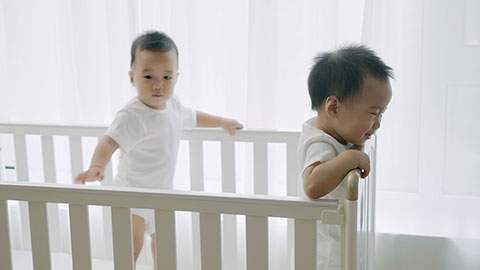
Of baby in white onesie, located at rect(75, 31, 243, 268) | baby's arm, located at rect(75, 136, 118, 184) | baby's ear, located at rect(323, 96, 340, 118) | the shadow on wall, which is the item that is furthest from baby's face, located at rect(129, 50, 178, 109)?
the shadow on wall

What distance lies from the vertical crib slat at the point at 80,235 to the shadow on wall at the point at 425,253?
105cm

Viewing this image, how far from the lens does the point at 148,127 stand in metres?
1.57

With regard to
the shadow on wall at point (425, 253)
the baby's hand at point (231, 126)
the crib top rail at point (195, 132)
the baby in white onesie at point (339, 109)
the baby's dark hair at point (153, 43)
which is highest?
the baby's dark hair at point (153, 43)

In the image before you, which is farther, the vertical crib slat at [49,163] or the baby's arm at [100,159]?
the vertical crib slat at [49,163]

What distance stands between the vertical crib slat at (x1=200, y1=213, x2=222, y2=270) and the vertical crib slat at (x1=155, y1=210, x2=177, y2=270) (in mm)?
59

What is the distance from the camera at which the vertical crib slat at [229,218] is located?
167 centimetres

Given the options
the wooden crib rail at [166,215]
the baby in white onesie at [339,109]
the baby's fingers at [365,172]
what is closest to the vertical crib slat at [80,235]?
the wooden crib rail at [166,215]

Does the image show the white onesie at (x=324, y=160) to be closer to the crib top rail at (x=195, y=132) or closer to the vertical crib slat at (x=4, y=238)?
the crib top rail at (x=195, y=132)

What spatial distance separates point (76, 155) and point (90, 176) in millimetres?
444

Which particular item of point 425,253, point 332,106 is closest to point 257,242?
point 332,106

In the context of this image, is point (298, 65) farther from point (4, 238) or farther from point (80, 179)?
point (4, 238)

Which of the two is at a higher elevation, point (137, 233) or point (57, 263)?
point (137, 233)

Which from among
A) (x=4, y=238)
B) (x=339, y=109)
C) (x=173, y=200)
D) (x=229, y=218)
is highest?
(x=339, y=109)

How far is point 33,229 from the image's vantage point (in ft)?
3.76
